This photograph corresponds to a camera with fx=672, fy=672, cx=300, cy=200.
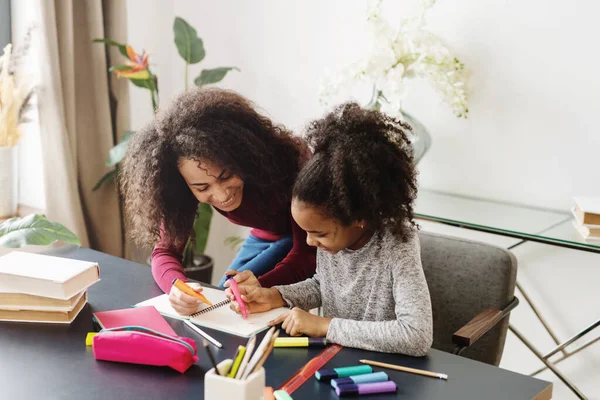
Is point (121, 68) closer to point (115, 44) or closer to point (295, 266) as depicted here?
point (115, 44)

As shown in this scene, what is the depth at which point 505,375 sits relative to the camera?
1.17 m

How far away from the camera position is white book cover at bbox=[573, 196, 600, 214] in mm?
1875

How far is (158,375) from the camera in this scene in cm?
116

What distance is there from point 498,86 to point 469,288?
2.85 ft

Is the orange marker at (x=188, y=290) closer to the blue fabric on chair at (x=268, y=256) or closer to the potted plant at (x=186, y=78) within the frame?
the blue fabric on chair at (x=268, y=256)

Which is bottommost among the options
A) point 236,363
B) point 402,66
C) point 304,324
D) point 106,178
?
point 106,178

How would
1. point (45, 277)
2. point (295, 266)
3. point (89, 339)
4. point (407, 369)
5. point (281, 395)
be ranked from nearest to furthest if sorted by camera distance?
1. point (281, 395)
2. point (407, 369)
3. point (89, 339)
4. point (45, 277)
5. point (295, 266)

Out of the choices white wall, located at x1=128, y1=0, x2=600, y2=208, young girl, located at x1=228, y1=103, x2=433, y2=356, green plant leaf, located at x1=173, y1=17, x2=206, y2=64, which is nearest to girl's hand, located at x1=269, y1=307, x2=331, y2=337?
young girl, located at x1=228, y1=103, x2=433, y2=356

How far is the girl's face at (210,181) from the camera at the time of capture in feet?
5.18

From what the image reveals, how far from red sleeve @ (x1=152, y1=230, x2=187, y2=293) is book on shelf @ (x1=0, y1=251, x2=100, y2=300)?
168mm

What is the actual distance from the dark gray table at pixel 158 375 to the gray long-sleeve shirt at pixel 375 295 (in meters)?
0.03

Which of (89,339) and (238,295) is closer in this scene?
(89,339)

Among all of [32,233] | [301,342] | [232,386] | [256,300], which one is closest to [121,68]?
[32,233]

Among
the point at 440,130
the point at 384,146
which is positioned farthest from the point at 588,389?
the point at 384,146
